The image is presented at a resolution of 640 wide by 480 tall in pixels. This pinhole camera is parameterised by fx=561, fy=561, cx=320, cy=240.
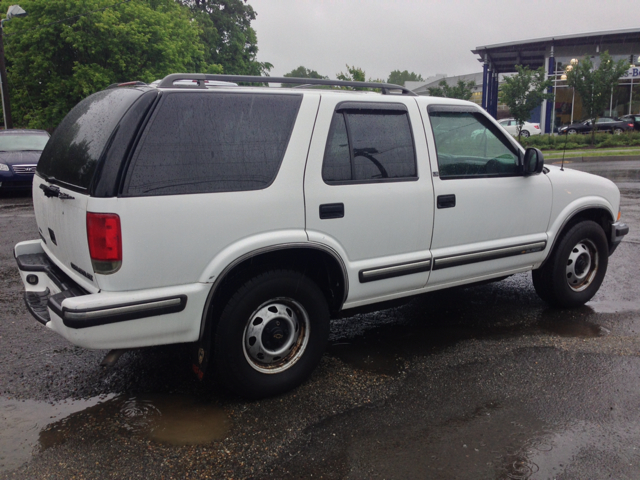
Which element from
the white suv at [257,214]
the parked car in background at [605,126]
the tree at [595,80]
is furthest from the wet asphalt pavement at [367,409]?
the parked car in background at [605,126]

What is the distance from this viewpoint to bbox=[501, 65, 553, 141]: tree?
94.7 ft

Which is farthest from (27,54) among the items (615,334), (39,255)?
(615,334)

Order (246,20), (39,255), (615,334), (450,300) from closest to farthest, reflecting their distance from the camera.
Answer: (39,255) < (615,334) < (450,300) < (246,20)

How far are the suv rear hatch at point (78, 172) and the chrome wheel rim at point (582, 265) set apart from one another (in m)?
4.00

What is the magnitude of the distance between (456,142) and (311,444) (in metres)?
2.51

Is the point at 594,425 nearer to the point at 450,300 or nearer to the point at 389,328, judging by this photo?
the point at 389,328

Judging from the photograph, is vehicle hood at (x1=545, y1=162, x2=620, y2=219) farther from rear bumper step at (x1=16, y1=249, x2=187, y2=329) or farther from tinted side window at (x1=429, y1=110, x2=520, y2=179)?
rear bumper step at (x1=16, y1=249, x2=187, y2=329)

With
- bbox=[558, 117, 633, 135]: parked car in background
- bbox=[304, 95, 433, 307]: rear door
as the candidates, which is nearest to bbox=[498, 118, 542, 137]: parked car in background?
bbox=[558, 117, 633, 135]: parked car in background

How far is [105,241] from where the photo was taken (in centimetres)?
293

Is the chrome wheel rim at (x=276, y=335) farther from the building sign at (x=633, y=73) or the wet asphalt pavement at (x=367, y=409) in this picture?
the building sign at (x=633, y=73)

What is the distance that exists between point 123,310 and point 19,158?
38.9 ft

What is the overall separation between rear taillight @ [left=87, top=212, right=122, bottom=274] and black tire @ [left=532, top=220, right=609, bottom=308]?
3.78 metres

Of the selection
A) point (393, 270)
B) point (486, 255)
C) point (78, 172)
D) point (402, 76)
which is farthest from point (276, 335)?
point (402, 76)

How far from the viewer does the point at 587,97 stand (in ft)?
96.0
